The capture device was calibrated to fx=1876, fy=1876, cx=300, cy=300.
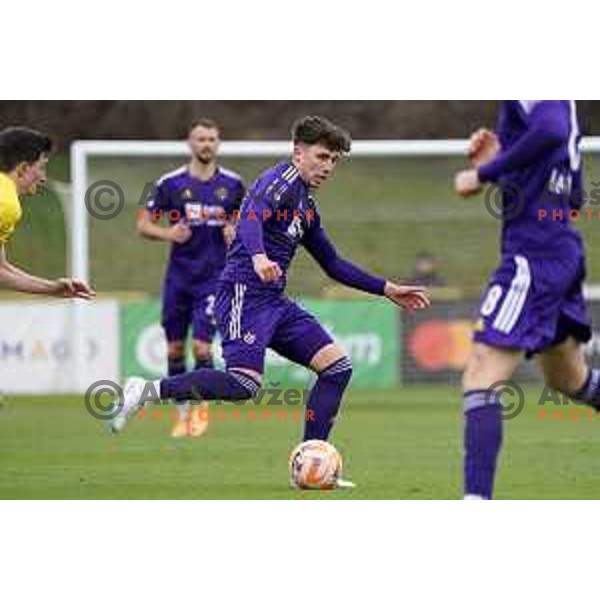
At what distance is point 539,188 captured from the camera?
840cm

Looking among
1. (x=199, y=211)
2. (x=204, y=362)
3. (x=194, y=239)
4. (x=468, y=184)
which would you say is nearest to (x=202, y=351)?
(x=204, y=362)

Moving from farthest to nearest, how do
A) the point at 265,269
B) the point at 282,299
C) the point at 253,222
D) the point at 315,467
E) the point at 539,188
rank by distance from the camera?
the point at 282,299
the point at 315,467
the point at 253,222
the point at 265,269
the point at 539,188

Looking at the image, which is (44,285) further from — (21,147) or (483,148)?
(483,148)

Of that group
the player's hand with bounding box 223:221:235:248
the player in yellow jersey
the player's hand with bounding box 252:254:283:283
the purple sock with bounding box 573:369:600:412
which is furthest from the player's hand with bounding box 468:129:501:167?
the player's hand with bounding box 223:221:235:248

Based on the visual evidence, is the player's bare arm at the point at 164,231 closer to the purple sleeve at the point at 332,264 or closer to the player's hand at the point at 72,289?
the purple sleeve at the point at 332,264

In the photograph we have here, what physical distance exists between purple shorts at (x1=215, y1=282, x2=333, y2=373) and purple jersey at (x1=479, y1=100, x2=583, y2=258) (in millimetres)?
2206

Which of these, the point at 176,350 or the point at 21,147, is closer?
the point at 21,147

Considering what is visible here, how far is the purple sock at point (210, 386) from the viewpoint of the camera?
10.3 meters

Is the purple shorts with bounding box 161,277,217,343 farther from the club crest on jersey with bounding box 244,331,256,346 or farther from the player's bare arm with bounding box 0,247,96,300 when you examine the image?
the club crest on jersey with bounding box 244,331,256,346

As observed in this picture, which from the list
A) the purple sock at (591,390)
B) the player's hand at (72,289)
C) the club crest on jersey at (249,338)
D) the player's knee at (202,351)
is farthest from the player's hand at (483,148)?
the player's knee at (202,351)

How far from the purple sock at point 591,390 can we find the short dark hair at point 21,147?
11.1ft

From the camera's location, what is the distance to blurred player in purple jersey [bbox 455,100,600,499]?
8.12 m

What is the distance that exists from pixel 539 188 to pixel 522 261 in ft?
1.17

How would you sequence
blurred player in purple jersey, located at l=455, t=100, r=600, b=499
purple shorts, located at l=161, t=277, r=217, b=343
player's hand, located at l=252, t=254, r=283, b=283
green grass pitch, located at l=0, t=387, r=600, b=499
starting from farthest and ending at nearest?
purple shorts, located at l=161, t=277, r=217, b=343, green grass pitch, located at l=0, t=387, r=600, b=499, player's hand, located at l=252, t=254, r=283, b=283, blurred player in purple jersey, located at l=455, t=100, r=600, b=499
